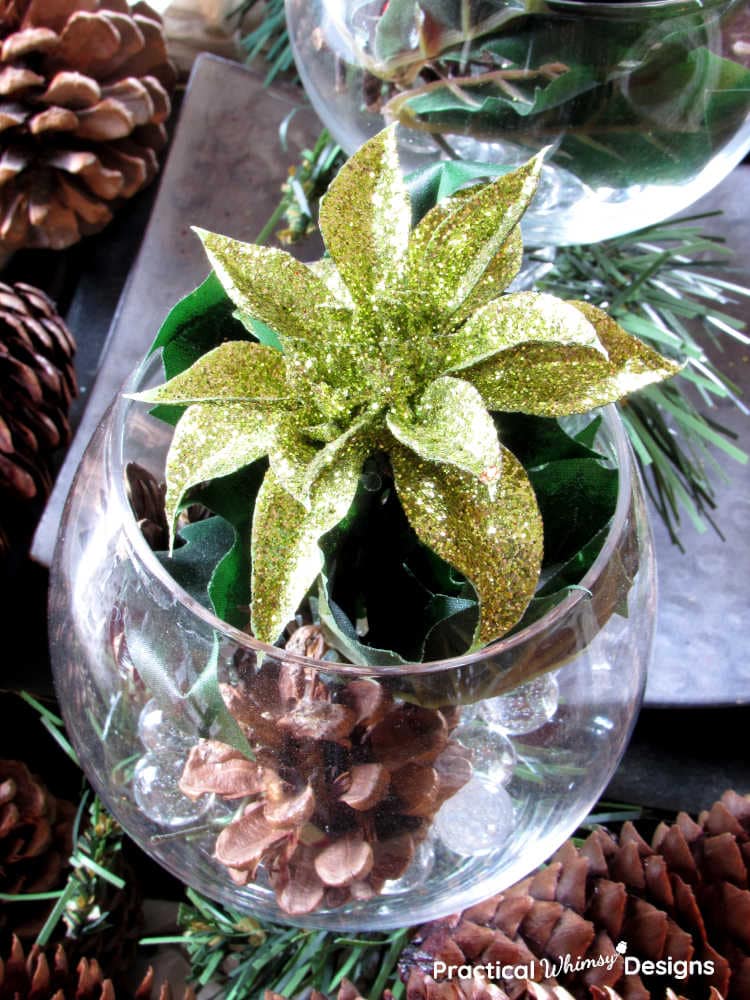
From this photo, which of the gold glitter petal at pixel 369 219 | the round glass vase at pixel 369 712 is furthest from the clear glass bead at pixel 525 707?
the gold glitter petal at pixel 369 219

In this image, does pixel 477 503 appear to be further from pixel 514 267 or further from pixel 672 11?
pixel 672 11

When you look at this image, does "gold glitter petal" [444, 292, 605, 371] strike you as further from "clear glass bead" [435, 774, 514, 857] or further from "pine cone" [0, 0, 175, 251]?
"pine cone" [0, 0, 175, 251]

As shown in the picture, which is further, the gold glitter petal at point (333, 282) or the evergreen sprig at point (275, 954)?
the evergreen sprig at point (275, 954)

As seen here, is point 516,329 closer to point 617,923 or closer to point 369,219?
point 369,219

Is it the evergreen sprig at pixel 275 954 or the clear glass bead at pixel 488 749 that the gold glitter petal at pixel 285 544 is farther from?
the evergreen sprig at pixel 275 954

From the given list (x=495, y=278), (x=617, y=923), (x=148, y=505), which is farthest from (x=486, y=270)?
(x=617, y=923)

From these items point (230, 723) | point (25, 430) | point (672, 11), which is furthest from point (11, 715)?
point (672, 11)
